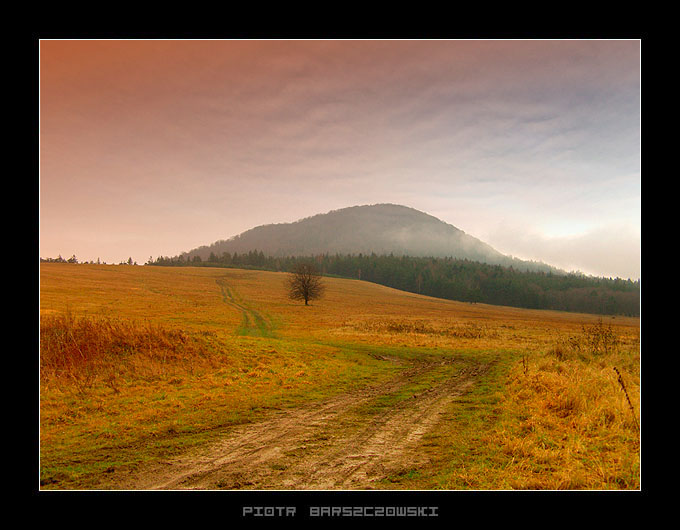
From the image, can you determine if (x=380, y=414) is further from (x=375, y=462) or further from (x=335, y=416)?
(x=375, y=462)

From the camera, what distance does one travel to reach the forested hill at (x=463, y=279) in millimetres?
114812

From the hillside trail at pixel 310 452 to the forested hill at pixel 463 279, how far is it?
100211 millimetres

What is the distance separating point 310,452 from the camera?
712 cm

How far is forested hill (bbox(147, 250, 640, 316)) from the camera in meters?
115

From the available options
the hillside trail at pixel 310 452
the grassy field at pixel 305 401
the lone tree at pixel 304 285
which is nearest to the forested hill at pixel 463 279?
the lone tree at pixel 304 285

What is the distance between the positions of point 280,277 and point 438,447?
340ft

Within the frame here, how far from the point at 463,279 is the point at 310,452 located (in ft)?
475

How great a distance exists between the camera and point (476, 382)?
15055mm

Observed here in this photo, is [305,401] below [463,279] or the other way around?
the other way around

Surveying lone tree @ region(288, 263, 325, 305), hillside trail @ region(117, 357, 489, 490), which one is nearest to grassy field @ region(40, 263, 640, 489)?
hillside trail @ region(117, 357, 489, 490)

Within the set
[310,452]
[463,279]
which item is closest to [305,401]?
[310,452]

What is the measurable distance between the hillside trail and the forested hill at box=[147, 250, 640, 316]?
10021 centimetres

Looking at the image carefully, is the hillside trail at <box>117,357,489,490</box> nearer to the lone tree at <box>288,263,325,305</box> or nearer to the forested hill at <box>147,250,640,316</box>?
the lone tree at <box>288,263,325,305</box>

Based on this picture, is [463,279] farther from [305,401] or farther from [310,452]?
[310,452]
